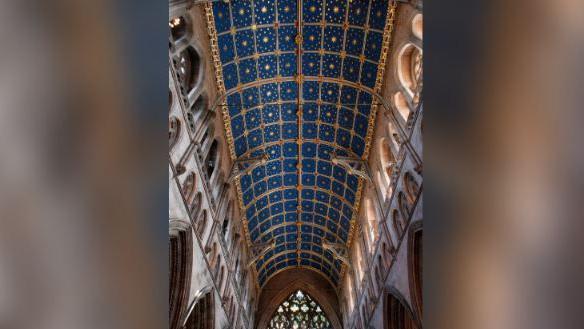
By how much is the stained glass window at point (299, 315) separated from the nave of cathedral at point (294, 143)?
7813 mm

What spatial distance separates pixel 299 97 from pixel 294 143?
3.61 meters

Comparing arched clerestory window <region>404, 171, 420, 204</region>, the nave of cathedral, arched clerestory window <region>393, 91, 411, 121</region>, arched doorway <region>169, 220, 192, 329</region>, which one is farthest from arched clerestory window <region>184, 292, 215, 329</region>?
arched clerestory window <region>393, 91, 411, 121</region>

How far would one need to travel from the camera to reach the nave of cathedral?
16906 millimetres

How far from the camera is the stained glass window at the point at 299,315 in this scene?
39.1 metres

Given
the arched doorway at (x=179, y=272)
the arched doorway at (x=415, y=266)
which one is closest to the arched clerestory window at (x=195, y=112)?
the arched doorway at (x=179, y=272)

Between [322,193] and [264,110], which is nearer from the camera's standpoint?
[264,110]

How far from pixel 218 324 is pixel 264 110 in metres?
9.42
